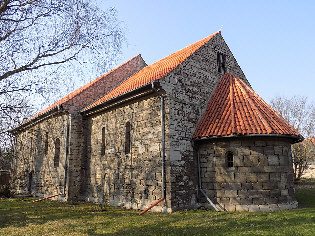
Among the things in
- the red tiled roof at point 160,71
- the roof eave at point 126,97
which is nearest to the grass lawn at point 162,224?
the roof eave at point 126,97

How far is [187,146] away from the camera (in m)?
10.0

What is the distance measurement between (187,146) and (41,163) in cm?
1101

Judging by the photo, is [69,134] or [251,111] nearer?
[251,111]

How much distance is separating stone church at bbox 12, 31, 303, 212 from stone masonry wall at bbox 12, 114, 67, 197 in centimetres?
75

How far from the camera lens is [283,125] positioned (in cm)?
988

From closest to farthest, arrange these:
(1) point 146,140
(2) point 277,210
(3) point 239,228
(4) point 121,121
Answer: (3) point 239,228 < (2) point 277,210 < (1) point 146,140 < (4) point 121,121

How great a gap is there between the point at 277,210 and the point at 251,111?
12.1 feet

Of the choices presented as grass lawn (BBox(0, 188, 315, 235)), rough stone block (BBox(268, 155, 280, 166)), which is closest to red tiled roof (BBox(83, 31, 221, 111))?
rough stone block (BBox(268, 155, 280, 166))

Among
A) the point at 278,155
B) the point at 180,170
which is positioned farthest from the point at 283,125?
the point at 180,170

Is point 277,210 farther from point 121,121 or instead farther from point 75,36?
point 75,36

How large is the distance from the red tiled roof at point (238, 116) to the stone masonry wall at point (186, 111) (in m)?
0.45

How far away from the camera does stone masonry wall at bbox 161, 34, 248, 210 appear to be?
945cm

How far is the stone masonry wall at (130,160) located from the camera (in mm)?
9727

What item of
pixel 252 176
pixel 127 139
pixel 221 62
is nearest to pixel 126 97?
pixel 127 139
